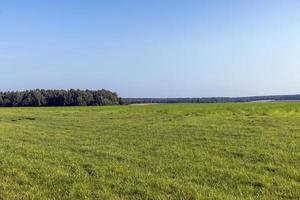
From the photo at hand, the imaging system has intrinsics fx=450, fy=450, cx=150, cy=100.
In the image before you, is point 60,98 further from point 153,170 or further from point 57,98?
point 153,170

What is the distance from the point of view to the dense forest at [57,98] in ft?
474

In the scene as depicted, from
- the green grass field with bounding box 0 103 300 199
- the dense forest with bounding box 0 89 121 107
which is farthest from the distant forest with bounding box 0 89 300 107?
A: the green grass field with bounding box 0 103 300 199

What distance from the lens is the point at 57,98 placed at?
14525 centimetres

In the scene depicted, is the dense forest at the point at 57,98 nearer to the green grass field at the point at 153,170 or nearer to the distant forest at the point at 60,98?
the distant forest at the point at 60,98

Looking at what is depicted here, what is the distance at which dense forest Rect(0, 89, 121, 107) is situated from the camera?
474 ft

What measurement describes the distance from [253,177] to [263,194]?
5.78 feet

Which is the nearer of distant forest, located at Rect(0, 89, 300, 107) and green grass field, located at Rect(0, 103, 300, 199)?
green grass field, located at Rect(0, 103, 300, 199)

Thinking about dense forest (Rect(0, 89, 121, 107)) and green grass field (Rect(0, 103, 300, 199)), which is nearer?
green grass field (Rect(0, 103, 300, 199))

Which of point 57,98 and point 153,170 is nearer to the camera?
point 153,170

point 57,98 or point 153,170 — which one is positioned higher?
point 57,98

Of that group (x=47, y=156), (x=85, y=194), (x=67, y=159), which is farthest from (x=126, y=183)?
(x=47, y=156)

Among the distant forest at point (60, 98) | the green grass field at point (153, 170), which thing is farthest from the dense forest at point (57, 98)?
the green grass field at point (153, 170)

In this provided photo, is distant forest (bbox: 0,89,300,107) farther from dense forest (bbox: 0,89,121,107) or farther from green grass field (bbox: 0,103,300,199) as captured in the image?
green grass field (bbox: 0,103,300,199)

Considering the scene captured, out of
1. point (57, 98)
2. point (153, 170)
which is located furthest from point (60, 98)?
point (153, 170)
